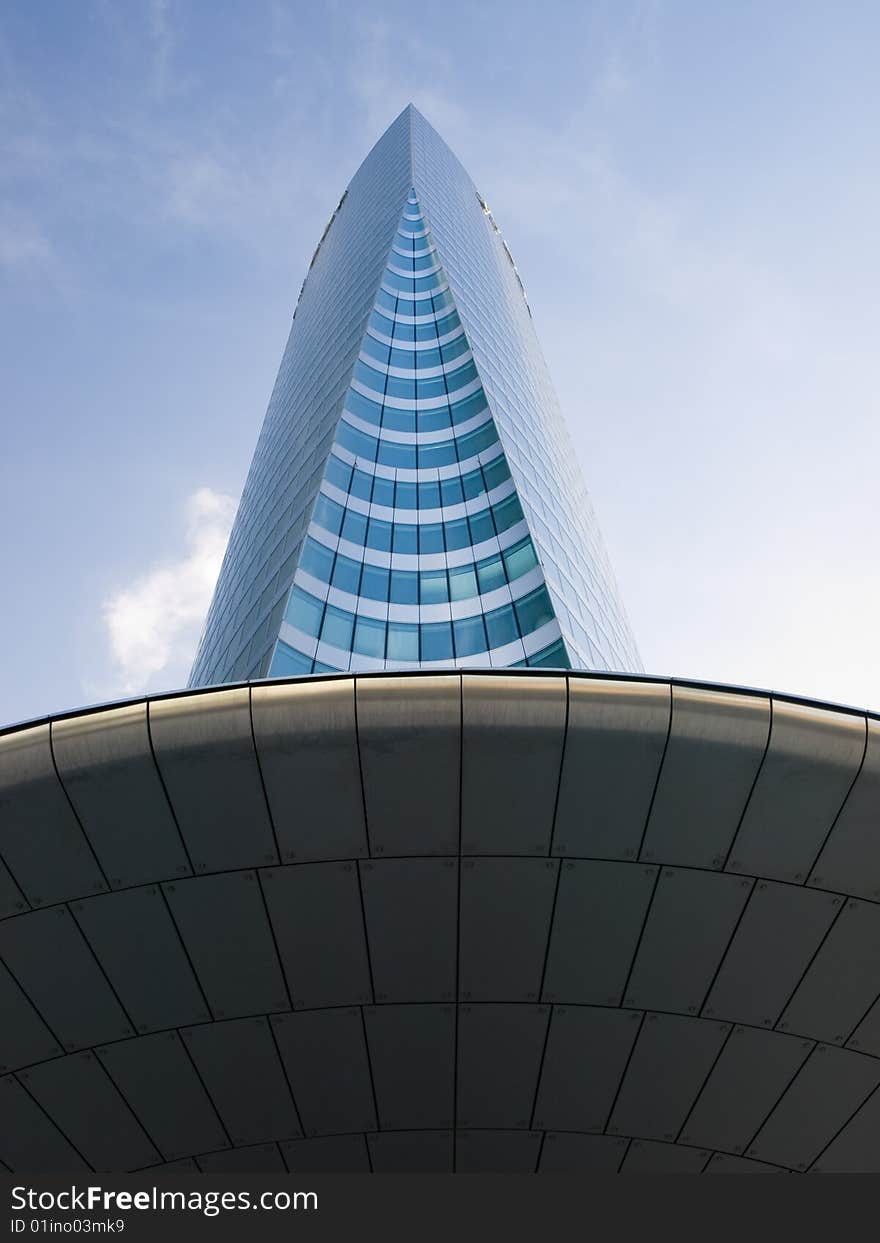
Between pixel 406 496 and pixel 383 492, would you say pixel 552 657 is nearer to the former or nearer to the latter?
pixel 406 496

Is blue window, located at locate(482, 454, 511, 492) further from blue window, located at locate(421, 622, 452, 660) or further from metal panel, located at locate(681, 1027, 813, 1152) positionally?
metal panel, located at locate(681, 1027, 813, 1152)

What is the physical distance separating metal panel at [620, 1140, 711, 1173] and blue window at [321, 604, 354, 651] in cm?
1566

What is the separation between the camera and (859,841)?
12.3m

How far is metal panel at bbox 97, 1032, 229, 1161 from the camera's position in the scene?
519 inches

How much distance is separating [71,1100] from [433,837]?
6154 mm

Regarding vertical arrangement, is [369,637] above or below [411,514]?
below

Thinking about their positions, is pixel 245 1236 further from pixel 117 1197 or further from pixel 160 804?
pixel 160 804

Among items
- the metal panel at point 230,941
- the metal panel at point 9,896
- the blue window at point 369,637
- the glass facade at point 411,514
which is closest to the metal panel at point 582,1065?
the metal panel at point 230,941

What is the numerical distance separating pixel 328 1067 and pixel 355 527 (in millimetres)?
20476

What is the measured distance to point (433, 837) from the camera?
12281mm

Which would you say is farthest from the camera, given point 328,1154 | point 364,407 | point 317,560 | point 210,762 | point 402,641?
point 364,407

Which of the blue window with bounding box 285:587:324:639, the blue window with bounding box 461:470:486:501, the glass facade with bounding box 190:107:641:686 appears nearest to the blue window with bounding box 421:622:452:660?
the glass facade with bounding box 190:107:641:686

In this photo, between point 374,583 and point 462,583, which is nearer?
point 374,583

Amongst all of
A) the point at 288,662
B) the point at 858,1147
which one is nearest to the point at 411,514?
the point at 288,662
